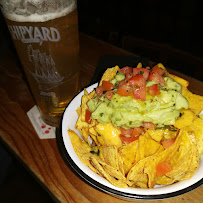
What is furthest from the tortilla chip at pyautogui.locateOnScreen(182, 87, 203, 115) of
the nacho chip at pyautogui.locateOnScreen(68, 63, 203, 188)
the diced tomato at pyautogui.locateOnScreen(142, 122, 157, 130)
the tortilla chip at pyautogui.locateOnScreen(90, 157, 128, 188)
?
the tortilla chip at pyautogui.locateOnScreen(90, 157, 128, 188)

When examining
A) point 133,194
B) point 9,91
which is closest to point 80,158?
point 133,194

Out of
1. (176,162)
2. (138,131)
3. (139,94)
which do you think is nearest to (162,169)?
(176,162)

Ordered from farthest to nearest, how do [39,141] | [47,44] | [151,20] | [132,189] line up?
[151,20], [39,141], [47,44], [132,189]

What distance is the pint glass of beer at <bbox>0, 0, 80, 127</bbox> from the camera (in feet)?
3.05

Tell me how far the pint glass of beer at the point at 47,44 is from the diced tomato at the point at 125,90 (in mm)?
372

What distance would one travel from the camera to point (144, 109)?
2.76 ft

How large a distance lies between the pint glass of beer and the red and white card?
113 millimetres

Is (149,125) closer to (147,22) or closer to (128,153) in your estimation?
(128,153)

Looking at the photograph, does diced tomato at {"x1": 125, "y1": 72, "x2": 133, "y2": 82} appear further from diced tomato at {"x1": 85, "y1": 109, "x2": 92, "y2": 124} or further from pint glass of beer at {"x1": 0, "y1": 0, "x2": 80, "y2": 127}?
pint glass of beer at {"x1": 0, "y1": 0, "x2": 80, "y2": 127}

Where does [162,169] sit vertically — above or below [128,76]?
below

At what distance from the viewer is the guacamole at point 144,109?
84 centimetres

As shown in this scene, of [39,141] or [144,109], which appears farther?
[39,141]

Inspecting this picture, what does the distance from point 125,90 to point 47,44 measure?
0.41 metres

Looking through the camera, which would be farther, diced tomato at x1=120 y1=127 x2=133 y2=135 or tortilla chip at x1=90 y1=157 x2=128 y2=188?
diced tomato at x1=120 y1=127 x2=133 y2=135
